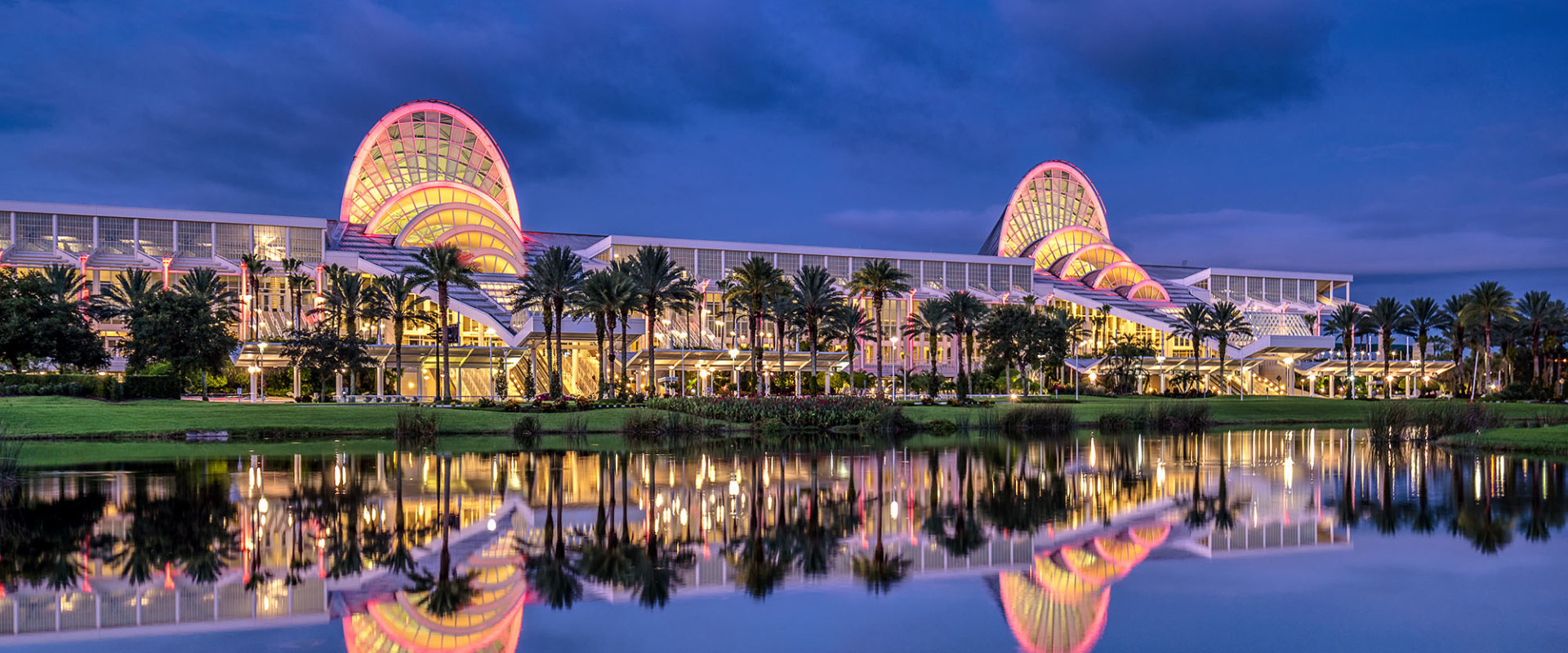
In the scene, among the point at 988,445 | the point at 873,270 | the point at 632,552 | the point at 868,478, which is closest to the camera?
the point at 632,552

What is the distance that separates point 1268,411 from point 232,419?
157ft

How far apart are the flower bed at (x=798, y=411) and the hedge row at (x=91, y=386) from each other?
85.8 feet

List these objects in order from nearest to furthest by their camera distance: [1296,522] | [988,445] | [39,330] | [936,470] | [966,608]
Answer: [966,608] < [1296,522] < [936,470] < [988,445] < [39,330]

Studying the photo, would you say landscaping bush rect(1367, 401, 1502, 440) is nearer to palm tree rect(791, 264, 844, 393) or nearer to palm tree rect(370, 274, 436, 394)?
palm tree rect(791, 264, 844, 393)

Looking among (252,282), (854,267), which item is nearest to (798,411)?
(252,282)

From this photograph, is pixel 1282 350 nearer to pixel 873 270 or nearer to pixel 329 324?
pixel 873 270

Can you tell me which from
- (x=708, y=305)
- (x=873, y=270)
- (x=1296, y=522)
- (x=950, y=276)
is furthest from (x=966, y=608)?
(x=950, y=276)

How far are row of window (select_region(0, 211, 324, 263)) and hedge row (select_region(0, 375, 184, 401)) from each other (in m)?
26.3

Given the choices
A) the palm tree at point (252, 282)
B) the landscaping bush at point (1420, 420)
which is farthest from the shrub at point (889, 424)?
the palm tree at point (252, 282)

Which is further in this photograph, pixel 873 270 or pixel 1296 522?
pixel 873 270

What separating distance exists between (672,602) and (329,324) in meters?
67.2

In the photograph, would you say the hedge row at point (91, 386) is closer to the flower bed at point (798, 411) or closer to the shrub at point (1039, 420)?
the flower bed at point (798, 411)

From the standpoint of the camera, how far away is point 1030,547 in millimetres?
14430

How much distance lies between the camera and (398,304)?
60.6m
